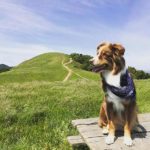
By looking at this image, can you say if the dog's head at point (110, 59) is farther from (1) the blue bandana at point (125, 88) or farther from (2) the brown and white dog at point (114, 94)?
(1) the blue bandana at point (125, 88)

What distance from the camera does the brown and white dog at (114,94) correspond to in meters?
6.54

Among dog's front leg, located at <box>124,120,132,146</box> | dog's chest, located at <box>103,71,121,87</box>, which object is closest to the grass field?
dog's front leg, located at <box>124,120,132,146</box>

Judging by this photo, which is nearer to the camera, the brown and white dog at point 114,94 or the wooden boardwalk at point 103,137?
the brown and white dog at point 114,94

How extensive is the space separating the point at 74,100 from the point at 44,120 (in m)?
3.35

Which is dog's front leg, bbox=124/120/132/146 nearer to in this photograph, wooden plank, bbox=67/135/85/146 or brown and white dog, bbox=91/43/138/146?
brown and white dog, bbox=91/43/138/146

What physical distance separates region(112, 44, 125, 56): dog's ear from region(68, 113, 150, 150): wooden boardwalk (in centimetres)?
190

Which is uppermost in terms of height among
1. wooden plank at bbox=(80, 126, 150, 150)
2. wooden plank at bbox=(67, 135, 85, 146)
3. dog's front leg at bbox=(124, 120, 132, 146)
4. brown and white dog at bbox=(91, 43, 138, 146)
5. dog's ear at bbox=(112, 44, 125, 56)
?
dog's ear at bbox=(112, 44, 125, 56)

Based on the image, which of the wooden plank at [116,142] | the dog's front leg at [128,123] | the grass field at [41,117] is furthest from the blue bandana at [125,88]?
the grass field at [41,117]

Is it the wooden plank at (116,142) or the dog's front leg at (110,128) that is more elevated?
the dog's front leg at (110,128)

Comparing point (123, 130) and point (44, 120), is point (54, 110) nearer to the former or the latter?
point (44, 120)

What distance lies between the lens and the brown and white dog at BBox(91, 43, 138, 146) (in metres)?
6.54

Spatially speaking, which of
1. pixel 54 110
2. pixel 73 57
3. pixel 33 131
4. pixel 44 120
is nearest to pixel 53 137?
pixel 33 131

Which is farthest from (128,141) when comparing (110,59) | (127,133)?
(110,59)

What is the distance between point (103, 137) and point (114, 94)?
3.90 ft
